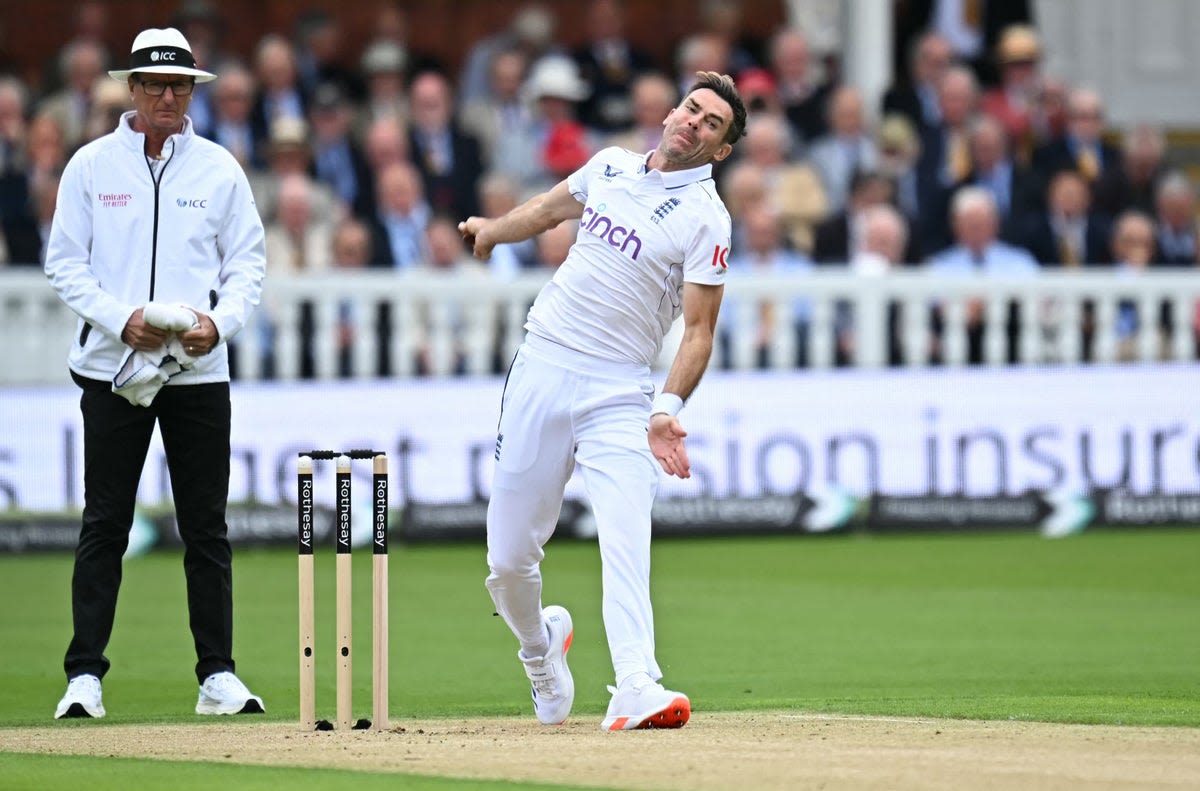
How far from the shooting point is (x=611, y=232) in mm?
8727

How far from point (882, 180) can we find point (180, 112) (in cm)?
962

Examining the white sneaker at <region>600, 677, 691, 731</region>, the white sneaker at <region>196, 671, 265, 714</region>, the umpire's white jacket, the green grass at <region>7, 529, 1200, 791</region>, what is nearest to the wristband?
the white sneaker at <region>600, 677, 691, 731</region>

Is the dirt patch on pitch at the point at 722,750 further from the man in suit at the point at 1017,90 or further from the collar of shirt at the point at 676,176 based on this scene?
the man in suit at the point at 1017,90

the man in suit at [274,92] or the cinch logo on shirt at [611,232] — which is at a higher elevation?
the man in suit at [274,92]

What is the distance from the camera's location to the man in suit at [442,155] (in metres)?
18.3

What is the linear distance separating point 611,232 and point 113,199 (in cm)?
210

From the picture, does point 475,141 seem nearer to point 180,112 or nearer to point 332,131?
point 332,131

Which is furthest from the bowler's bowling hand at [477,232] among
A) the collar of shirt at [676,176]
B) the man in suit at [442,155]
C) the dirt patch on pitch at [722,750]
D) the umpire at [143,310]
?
the man in suit at [442,155]

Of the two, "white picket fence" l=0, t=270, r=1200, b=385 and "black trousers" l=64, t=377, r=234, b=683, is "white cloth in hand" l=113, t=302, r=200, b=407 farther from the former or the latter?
"white picket fence" l=0, t=270, r=1200, b=385

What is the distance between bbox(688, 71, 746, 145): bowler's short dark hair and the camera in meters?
8.67

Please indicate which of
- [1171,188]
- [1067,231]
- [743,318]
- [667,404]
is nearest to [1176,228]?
[1171,188]

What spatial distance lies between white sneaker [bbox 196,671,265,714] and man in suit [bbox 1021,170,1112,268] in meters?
10.4

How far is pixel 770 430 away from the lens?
54.9ft

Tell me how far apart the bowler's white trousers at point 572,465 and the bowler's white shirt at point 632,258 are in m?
0.09
